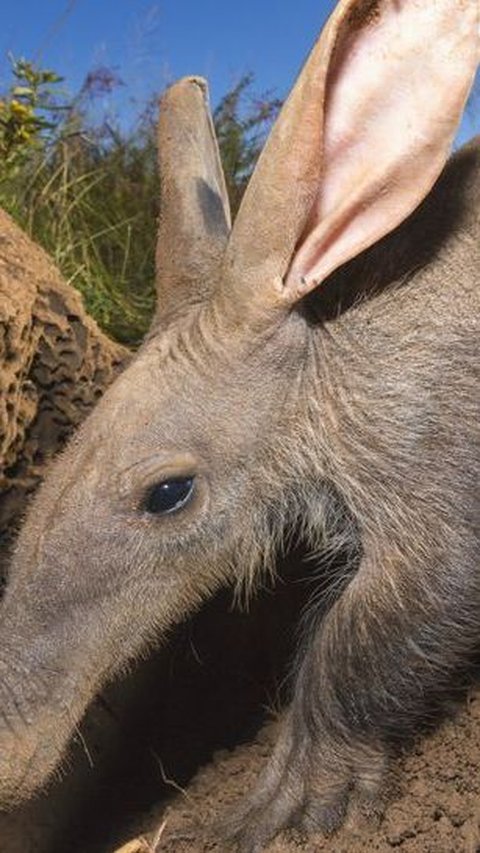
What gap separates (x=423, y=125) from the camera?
141 inches

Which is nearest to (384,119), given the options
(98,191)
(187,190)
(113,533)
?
(187,190)

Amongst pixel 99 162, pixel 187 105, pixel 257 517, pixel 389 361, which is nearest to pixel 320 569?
pixel 257 517

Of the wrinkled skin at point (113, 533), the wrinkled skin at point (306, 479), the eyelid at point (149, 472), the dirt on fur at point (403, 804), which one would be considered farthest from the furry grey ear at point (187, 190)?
the dirt on fur at point (403, 804)

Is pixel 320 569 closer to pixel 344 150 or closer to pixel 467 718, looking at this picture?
pixel 467 718

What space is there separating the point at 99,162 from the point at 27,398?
159 inches

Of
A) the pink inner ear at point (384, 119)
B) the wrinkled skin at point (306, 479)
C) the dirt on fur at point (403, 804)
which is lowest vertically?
the dirt on fur at point (403, 804)

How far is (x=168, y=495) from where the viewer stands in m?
3.95

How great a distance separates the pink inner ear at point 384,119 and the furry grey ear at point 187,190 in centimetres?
61

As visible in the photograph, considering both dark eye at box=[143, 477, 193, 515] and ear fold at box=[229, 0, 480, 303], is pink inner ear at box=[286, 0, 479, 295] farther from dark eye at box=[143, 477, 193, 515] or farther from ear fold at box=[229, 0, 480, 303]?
dark eye at box=[143, 477, 193, 515]

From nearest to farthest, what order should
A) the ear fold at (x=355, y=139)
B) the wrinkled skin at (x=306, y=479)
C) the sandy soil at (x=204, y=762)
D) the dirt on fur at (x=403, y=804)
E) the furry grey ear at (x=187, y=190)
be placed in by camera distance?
the ear fold at (x=355, y=139) → the wrinkled skin at (x=306, y=479) → the dirt on fur at (x=403, y=804) → the sandy soil at (x=204, y=762) → the furry grey ear at (x=187, y=190)

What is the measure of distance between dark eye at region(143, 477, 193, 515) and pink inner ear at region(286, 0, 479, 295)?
0.62 meters

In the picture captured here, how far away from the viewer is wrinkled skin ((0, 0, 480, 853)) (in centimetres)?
389

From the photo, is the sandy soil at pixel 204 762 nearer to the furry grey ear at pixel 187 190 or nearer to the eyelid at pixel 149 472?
the eyelid at pixel 149 472

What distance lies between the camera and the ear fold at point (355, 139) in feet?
11.3
